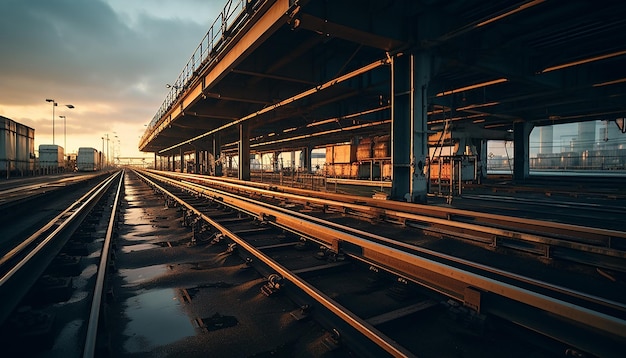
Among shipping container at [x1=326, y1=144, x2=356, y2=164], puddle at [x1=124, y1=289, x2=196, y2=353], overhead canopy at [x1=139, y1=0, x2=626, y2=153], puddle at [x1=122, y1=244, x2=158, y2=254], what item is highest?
overhead canopy at [x1=139, y1=0, x2=626, y2=153]

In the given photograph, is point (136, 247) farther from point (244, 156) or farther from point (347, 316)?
point (244, 156)

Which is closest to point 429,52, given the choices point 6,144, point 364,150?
point 364,150

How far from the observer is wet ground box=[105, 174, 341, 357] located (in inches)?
127

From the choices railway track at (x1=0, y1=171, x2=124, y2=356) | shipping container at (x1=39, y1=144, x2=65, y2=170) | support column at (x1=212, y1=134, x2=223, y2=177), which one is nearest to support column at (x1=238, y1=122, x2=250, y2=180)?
support column at (x1=212, y1=134, x2=223, y2=177)

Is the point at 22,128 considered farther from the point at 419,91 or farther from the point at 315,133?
the point at 419,91

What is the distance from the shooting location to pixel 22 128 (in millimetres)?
37156

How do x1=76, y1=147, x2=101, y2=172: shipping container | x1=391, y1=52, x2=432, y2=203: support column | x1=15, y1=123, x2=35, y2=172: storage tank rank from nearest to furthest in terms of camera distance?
x1=391, y1=52, x2=432, y2=203: support column → x1=15, y1=123, x2=35, y2=172: storage tank → x1=76, y1=147, x2=101, y2=172: shipping container

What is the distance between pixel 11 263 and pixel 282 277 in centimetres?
463

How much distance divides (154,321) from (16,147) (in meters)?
44.6

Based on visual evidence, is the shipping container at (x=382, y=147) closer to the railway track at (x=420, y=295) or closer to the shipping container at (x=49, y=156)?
the railway track at (x=420, y=295)

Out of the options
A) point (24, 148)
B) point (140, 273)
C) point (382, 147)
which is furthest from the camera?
point (24, 148)

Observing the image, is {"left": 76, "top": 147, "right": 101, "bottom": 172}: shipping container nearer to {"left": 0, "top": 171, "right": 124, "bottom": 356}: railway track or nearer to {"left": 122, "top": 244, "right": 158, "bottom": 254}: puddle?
{"left": 0, "top": 171, "right": 124, "bottom": 356}: railway track

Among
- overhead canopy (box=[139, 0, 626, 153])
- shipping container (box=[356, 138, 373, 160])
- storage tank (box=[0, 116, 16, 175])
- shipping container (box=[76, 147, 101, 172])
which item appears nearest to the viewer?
overhead canopy (box=[139, 0, 626, 153])

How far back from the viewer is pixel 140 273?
18.4 ft
